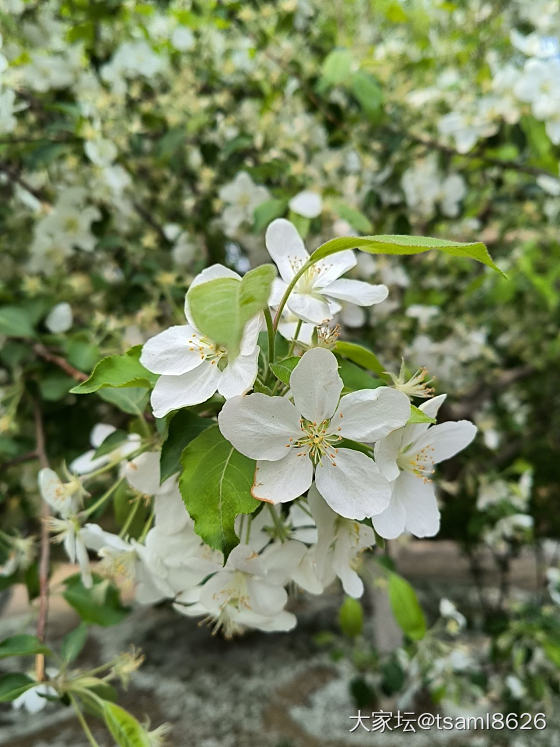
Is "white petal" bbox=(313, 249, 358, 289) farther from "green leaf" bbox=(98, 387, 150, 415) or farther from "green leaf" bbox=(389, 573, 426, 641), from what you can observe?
"green leaf" bbox=(389, 573, 426, 641)

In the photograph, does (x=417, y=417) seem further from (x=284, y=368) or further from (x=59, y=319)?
(x=59, y=319)

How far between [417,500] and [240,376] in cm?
28

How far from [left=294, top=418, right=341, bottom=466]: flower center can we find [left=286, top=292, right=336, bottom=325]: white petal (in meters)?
0.12

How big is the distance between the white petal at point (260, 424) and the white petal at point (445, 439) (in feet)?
0.56

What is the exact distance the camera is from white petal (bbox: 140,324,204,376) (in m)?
0.66

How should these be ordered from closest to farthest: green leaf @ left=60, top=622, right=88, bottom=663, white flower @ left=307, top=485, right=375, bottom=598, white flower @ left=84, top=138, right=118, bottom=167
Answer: white flower @ left=307, top=485, right=375, bottom=598
green leaf @ left=60, top=622, right=88, bottom=663
white flower @ left=84, top=138, right=118, bottom=167

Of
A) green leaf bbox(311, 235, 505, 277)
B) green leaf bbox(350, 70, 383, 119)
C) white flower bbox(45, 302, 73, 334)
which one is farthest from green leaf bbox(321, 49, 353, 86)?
green leaf bbox(311, 235, 505, 277)

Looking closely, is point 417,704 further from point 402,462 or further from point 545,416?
point 402,462

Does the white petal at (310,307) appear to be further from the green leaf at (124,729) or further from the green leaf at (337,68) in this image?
the green leaf at (337,68)

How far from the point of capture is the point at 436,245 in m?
0.53

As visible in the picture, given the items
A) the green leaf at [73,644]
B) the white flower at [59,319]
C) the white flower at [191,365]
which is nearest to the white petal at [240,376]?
the white flower at [191,365]

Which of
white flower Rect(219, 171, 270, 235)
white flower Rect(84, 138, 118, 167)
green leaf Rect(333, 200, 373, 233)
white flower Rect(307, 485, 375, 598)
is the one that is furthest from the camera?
white flower Rect(219, 171, 270, 235)

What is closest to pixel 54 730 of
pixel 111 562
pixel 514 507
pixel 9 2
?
pixel 514 507

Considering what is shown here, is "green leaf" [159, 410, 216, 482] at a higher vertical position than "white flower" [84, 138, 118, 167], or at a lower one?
lower
